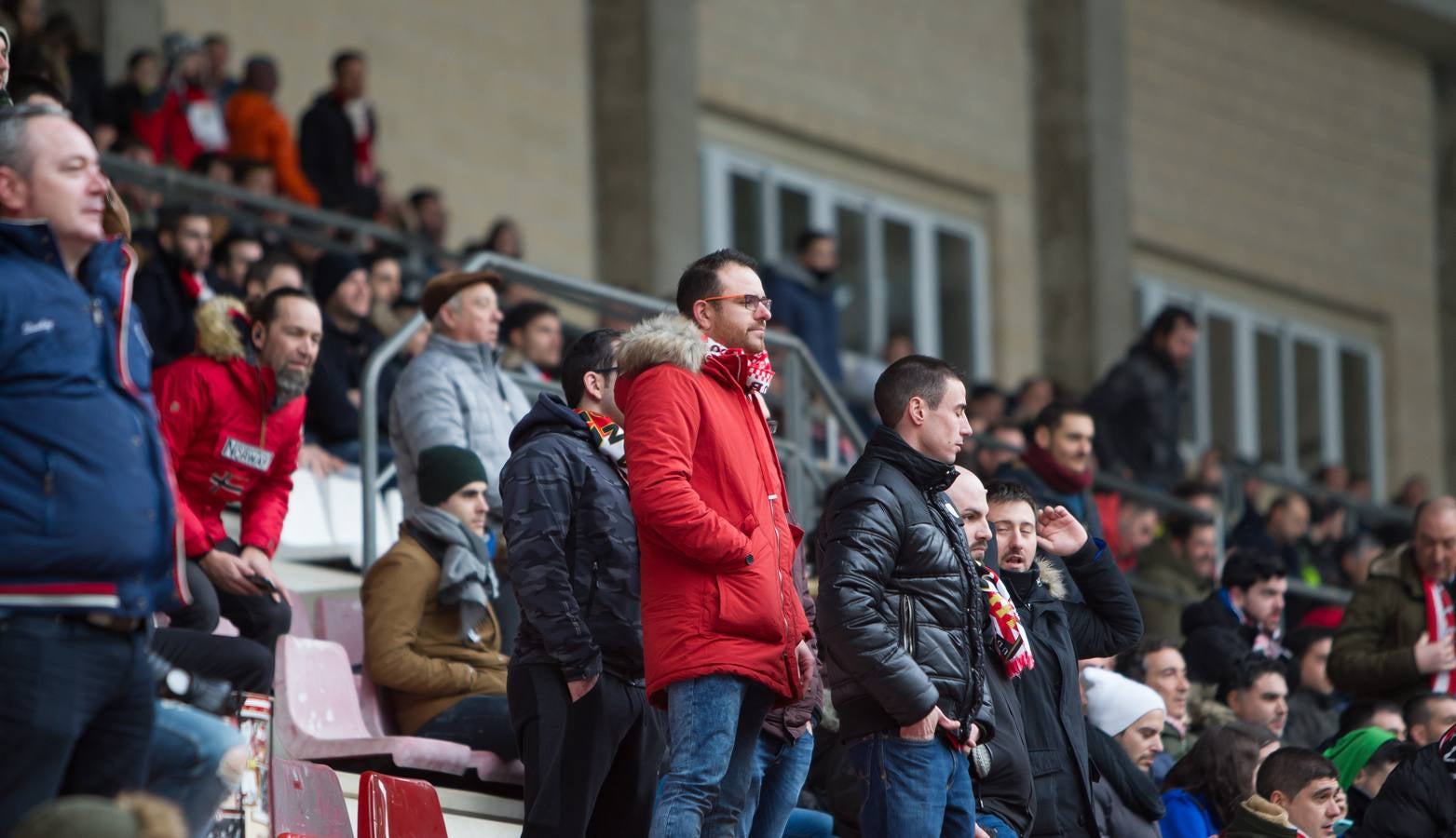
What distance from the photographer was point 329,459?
9617mm

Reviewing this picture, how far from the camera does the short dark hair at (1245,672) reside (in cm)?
854

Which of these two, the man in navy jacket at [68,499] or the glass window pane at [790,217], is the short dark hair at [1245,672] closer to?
the man in navy jacket at [68,499]

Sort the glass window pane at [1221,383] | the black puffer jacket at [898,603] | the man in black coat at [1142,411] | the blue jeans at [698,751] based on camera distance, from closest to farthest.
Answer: the blue jeans at [698,751] → the black puffer jacket at [898,603] → the man in black coat at [1142,411] → the glass window pane at [1221,383]

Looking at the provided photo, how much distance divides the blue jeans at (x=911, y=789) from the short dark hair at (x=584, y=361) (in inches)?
57.3

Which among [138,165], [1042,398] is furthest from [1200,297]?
[138,165]

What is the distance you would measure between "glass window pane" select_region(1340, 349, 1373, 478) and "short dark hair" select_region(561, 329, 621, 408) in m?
18.5

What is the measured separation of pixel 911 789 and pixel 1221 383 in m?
17.8

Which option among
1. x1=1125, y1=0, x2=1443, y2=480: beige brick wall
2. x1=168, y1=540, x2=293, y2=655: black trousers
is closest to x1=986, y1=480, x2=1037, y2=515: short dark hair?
x1=168, y1=540, x2=293, y2=655: black trousers

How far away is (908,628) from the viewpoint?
5.68m

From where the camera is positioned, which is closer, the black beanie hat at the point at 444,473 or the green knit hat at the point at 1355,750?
the black beanie hat at the point at 444,473

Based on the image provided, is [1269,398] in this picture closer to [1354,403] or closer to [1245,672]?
[1354,403]

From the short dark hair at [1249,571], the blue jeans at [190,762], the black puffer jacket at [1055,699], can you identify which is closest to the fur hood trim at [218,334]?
the black puffer jacket at [1055,699]

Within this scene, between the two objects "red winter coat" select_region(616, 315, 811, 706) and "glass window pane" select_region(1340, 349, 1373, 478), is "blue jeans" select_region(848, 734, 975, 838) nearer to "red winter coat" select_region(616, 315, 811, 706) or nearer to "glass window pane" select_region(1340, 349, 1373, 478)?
"red winter coat" select_region(616, 315, 811, 706)

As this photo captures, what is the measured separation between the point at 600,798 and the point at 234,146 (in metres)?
8.25
